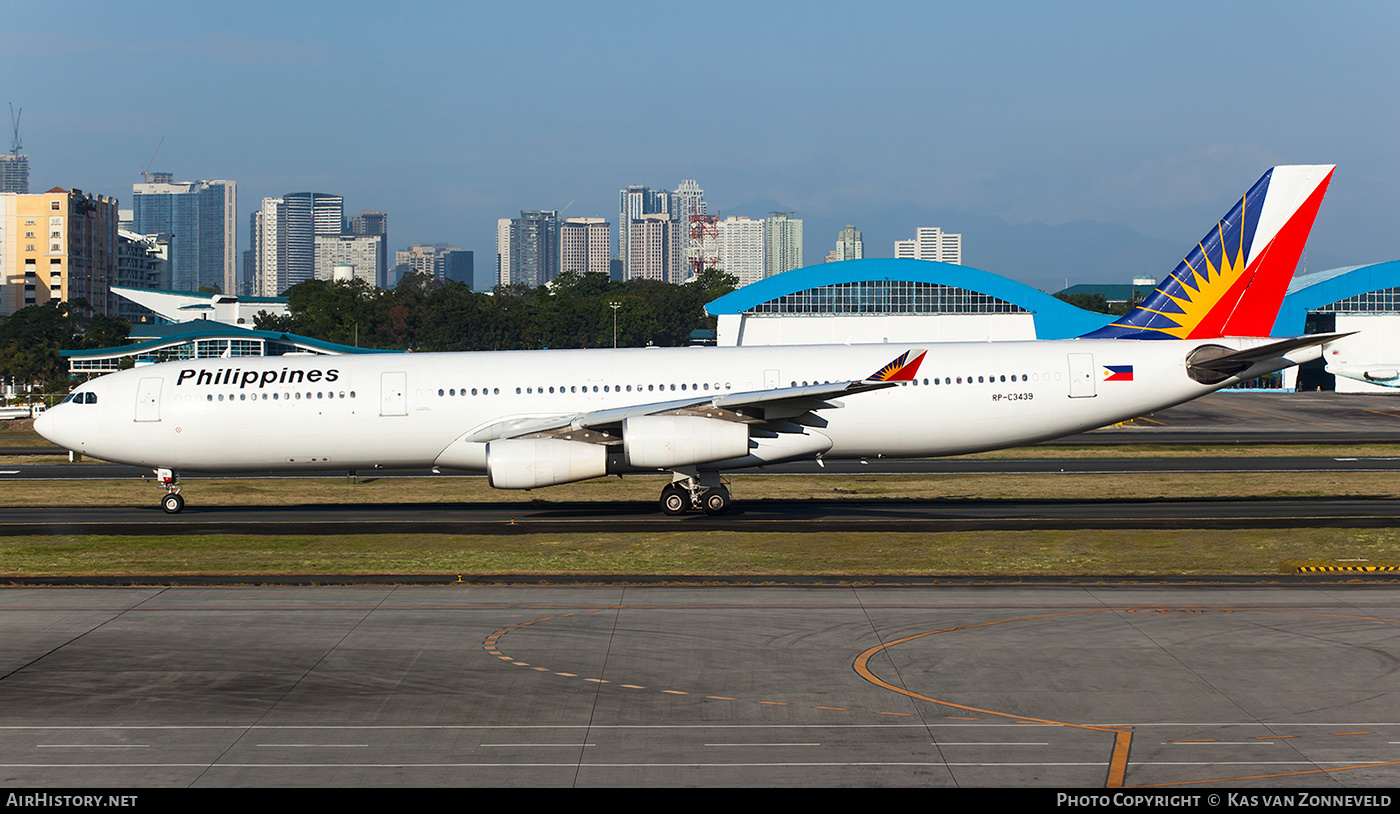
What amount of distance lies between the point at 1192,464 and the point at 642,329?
131 m

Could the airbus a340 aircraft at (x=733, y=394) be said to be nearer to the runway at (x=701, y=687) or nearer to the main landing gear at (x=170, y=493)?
the main landing gear at (x=170, y=493)

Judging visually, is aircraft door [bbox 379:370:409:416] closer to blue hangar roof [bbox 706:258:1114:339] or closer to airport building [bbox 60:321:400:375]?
blue hangar roof [bbox 706:258:1114:339]

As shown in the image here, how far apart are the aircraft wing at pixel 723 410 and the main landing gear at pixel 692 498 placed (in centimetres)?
216

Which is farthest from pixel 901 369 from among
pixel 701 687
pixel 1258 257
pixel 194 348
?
pixel 194 348

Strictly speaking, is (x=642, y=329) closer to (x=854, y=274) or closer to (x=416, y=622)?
(x=854, y=274)

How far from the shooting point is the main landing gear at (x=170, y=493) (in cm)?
3209

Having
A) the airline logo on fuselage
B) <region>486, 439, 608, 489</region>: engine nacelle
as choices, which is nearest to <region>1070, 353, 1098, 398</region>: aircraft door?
<region>486, 439, 608, 489</region>: engine nacelle

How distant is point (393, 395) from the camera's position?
101 feet

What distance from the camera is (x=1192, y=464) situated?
143 feet

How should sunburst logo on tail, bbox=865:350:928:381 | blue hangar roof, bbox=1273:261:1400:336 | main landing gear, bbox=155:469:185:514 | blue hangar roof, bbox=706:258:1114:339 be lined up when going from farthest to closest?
blue hangar roof, bbox=1273:261:1400:336, blue hangar roof, bbox=706:258:1114:339, main landing gear, bbox=155:469:185:514, sunburst logo on tail, bbox=865:350:928:381

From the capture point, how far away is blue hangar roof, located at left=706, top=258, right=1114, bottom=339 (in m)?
90.9

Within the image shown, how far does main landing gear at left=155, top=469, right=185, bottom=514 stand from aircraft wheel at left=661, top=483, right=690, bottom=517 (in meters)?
14.1
